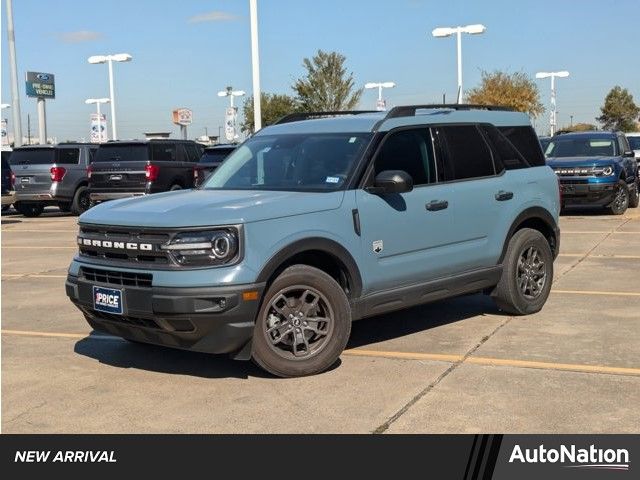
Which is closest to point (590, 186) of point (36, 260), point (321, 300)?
point (36, 260)

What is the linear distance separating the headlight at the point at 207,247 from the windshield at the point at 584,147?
14.1m

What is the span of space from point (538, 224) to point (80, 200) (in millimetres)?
16259

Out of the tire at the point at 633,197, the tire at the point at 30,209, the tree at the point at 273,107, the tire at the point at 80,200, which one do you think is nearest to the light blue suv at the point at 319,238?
the tire at the point at 633,197

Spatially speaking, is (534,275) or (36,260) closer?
(534,275)

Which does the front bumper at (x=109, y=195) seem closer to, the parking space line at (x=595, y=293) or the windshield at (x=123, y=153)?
the windshield at (x=123, y=153)

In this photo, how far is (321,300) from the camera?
5.54 meters

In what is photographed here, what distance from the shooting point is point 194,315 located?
5.01 m

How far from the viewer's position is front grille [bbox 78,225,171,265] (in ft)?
17.0

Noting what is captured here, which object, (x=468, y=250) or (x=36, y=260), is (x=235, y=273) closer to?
(x=468, y=250)

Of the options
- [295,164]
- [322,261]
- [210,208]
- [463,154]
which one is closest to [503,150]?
[463,154]

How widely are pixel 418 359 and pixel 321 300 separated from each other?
934 millimetres

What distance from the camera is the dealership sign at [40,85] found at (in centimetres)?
3375

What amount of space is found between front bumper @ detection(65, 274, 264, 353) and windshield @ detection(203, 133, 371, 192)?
47.5 inches

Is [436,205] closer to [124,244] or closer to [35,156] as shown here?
[124,244]
